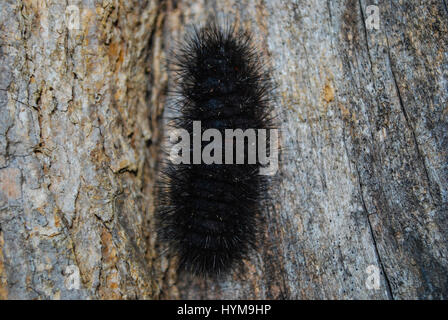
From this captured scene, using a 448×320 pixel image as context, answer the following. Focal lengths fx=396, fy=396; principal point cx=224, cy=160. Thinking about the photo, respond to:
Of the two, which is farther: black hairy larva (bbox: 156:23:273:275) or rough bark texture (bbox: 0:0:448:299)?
black hairy larva (bbox: 156:23:273:275)

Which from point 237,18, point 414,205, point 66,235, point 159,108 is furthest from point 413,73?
point 66,235

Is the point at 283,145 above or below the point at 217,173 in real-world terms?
above

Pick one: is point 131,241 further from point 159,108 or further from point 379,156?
point 379,156

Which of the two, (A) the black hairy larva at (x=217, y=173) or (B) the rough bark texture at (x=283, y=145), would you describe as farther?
(A) the black hairy larva at (x=217, y=173)

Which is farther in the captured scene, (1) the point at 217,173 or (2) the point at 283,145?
(2) the point at 283,145
